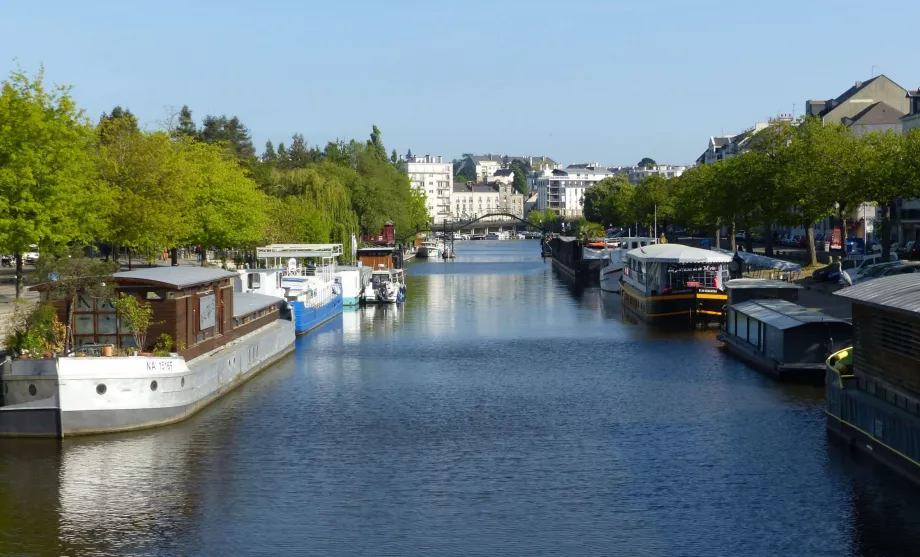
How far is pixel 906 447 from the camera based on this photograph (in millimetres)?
27297

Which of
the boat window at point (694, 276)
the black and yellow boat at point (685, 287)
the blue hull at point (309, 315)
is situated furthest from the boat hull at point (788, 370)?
the blue hull at point (309, 315)

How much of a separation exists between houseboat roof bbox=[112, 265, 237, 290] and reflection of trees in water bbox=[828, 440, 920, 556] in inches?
842

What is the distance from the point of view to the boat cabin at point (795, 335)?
1674 inches

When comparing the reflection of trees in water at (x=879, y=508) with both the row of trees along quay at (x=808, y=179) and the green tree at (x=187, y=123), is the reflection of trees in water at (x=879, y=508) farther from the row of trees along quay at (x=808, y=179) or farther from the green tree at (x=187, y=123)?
the green tree at (x=187, y=123)

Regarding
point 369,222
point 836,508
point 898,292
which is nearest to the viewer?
point 836,508

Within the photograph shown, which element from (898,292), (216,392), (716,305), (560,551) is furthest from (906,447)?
(716,305)

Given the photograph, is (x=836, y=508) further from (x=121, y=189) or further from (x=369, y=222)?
(x=369, y=222)

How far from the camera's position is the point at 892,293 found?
2972 cm

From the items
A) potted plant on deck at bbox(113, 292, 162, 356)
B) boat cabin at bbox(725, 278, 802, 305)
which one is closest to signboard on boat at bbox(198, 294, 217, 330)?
potted plant on deck at bbox(113, 292, 162, 356)

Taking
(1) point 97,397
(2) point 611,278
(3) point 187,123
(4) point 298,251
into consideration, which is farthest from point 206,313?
(3) point 187,123

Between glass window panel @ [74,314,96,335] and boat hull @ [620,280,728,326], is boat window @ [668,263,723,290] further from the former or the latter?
glass window panel @ [74,314,96,335]

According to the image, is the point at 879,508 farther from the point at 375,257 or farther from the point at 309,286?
the point at 375,257

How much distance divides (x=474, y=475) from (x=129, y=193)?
39442mm

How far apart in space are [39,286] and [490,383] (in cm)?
1834
